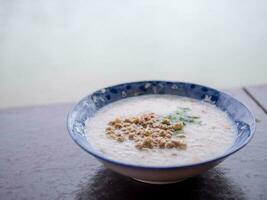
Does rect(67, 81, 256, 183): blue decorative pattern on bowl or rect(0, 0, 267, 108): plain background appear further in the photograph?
rect(0, 0, 267, 108): plain background

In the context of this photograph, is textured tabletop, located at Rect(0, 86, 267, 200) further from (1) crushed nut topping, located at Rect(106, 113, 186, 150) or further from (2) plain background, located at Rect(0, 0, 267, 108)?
(2) plain background, located at Rect(0, 0, 267, 108)

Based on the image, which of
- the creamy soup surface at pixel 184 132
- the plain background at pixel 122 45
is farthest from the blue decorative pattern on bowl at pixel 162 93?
the plain background at pixel 122 45

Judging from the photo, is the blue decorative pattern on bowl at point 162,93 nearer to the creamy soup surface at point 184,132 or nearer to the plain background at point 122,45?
the creamy soup surface at point 184,132

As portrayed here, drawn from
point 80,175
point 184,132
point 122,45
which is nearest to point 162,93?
point 184,132

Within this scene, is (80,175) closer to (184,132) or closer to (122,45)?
(184,132)

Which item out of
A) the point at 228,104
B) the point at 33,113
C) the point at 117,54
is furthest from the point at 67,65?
the point at 228,104

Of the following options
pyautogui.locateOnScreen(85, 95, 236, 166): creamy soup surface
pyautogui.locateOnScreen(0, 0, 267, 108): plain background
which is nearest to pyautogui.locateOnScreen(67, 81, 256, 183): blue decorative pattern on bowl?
pyautogui.locateOnScreen(85, 95, 236, 166): creamy soup surface

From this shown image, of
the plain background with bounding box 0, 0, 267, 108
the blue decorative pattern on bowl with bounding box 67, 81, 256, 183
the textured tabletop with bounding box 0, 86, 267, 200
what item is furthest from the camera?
the plain background with bounding box 0, 0, 267, 108
